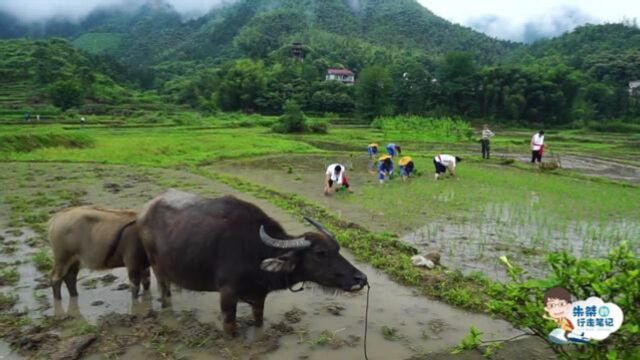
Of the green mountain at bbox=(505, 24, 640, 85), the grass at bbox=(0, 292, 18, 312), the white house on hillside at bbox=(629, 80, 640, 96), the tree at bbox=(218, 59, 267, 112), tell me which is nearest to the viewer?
the grass at bbox=(0, 292, 18, 312)

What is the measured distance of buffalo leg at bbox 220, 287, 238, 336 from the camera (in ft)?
16.3

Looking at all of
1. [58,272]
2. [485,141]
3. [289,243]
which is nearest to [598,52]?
[485,141]

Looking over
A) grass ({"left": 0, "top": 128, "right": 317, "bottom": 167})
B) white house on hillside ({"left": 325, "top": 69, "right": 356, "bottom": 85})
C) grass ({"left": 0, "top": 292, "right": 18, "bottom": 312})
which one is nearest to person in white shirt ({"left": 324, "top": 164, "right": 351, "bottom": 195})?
grass ({"left": 0, "top": 128, "right": 317, "bottom": 167})

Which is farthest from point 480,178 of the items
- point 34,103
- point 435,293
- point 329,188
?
point 34,103

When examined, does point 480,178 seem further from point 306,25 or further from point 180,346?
point 306,25

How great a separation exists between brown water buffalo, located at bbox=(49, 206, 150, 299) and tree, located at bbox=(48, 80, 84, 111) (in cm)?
4420

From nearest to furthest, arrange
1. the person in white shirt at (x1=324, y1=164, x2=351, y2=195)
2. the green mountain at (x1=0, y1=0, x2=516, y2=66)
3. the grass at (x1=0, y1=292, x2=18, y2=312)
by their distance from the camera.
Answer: the grass at (x1=0, y1=292, x2=18, y2=312)
the person in white shirt at (x1=324, y1=164, x2=351, y2=195)
the green mountain at (x1=0, y1=0, x2=516, y2=66)

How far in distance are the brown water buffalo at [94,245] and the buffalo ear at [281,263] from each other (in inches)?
80.1

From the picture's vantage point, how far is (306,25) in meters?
111

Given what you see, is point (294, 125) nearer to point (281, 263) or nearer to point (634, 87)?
point (281, 263)

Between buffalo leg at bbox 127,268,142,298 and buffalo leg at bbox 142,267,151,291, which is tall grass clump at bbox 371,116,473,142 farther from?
buffalo leg at bbox 127,268,142,298

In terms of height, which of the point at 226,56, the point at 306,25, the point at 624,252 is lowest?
the point at 624,252

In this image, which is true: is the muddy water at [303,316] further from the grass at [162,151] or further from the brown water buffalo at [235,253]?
the grass at [162,151]

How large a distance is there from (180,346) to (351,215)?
6175mm
